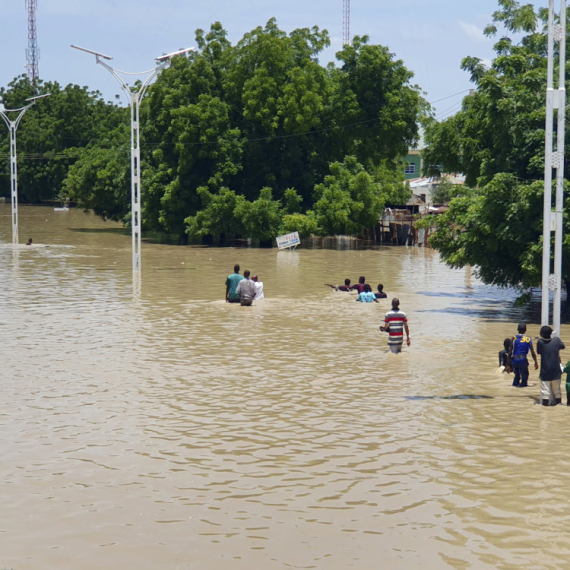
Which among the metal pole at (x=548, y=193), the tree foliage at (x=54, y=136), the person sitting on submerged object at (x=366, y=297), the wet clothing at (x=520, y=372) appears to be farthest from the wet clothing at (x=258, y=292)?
the tree foliage at (x=54, y=136)

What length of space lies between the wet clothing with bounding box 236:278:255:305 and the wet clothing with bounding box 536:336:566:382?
13471mm

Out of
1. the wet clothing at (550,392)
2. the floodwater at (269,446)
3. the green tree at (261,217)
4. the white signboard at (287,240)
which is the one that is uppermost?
the green tree at (261,217)

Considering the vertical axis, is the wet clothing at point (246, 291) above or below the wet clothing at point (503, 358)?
above

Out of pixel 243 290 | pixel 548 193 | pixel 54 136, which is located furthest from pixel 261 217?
pixel 54 136

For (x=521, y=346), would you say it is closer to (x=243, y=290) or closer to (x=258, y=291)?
(x=243, y=290)

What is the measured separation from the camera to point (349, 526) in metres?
8.57

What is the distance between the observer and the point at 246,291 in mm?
26031

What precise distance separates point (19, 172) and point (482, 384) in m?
114

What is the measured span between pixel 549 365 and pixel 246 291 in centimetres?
1371

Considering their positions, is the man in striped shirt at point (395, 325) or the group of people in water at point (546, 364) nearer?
the group of people in water at point (546, 364)

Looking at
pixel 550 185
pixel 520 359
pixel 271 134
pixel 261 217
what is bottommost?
pixel 520 359

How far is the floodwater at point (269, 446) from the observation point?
26.6 feet

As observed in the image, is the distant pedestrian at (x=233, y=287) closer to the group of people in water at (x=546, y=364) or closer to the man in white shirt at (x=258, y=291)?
the man in white shirt at (x=258, y=291)

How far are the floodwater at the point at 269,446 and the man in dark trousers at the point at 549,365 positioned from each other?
0.21 metres
